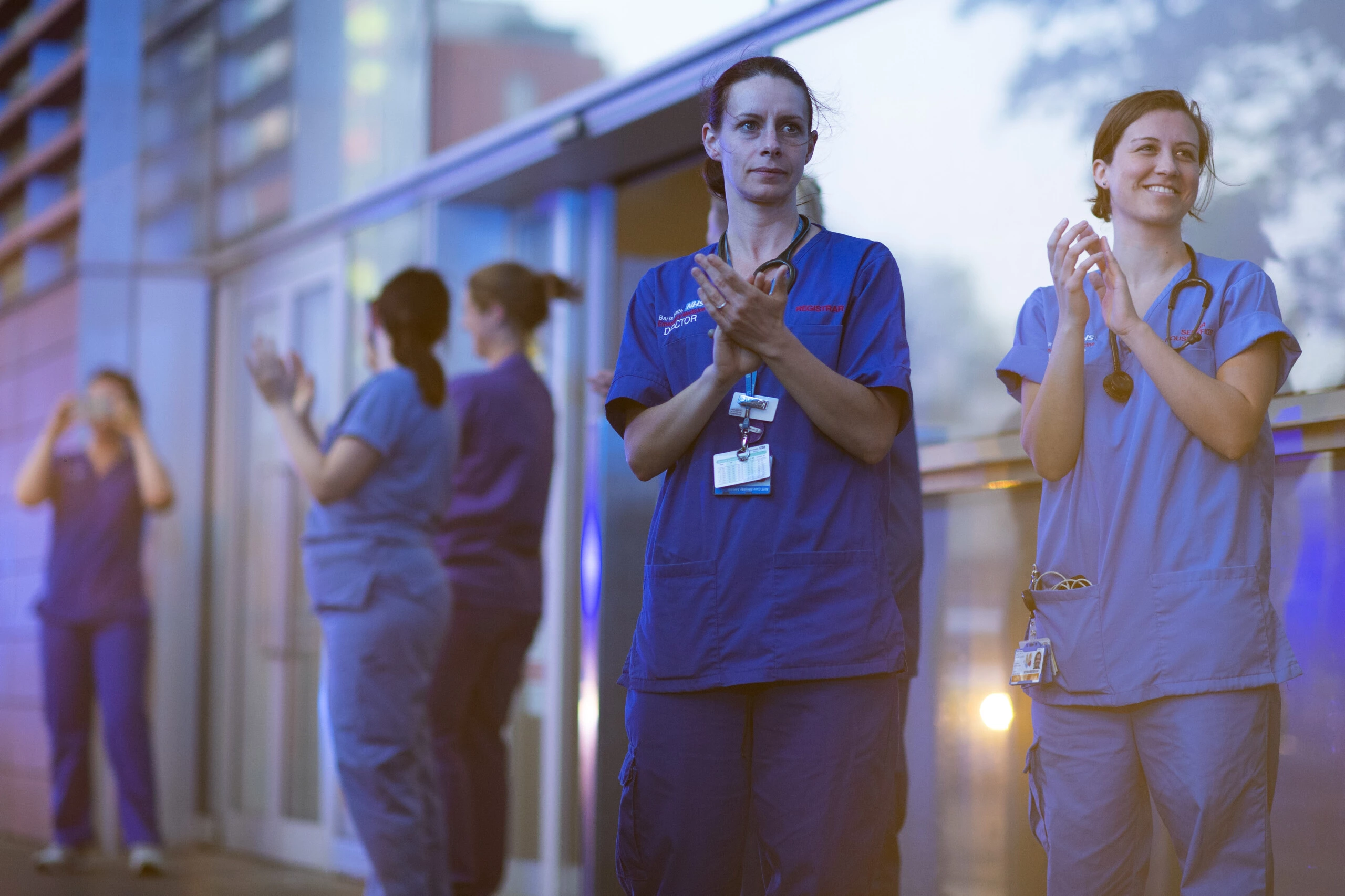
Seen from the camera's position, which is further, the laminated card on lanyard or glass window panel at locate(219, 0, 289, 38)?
glass window panel at locate(219, 0, 289, 38)

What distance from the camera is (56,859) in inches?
150

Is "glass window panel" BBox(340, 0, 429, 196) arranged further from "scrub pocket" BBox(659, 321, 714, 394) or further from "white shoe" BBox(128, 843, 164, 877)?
"scrub pocket" BBox(659, 321, 714, 394)

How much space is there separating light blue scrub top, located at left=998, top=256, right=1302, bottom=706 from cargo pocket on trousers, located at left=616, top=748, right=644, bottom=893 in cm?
52

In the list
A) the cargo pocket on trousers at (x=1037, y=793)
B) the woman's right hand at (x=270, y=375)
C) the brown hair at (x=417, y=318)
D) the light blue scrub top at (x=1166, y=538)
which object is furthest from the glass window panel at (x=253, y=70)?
the cargo pocket on trousers at (x=1037, y=793)

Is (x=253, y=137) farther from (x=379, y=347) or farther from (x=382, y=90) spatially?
(x=379, y=347)

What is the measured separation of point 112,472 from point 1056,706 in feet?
10.8

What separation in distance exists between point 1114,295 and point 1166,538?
30cm

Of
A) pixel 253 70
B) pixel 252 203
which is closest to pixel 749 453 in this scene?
pixel 252 203

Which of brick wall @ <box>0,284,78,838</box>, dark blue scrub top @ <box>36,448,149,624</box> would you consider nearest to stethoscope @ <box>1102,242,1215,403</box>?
dark blue scrub top @ <box>36,448,149,624</box>

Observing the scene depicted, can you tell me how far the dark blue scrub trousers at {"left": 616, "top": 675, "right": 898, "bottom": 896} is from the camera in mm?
1390

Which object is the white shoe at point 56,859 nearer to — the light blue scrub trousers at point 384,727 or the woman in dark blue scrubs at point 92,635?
the woman in dark blue scrubs at point 92,635

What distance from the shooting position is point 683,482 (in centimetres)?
152

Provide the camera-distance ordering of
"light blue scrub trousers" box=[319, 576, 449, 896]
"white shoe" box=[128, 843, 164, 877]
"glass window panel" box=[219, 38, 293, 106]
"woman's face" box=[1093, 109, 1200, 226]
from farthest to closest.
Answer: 1. "glass window panel" box=[219, 38, 293, 106]
2. "white shoe" box=[128, 843, 164, 877]
3. "light blue scrub trousers" box=[319, 576, 449, 896]
4. "woman's face" box=[1093, 109, 1200, 226]

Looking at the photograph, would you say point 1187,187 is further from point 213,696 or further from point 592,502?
point 213,696
